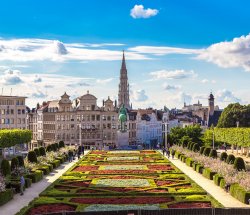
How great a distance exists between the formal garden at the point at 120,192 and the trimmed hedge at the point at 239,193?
1577 mm

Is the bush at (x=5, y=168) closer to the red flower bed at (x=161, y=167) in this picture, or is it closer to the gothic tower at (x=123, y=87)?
the red flower bed at (x=161, y=167)

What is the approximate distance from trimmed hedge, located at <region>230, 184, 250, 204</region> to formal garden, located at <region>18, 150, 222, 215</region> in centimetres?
158

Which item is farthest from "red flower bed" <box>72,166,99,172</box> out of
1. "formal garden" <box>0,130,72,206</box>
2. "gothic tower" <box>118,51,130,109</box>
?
"gothic tower" <box>118,51,130,109</box>

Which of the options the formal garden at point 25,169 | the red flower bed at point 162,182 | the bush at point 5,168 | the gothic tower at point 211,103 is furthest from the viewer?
the gothic tower at point 211,103

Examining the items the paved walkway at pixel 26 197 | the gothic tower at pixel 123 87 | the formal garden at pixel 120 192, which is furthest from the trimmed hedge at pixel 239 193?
the gothic tower at pixel 123 87

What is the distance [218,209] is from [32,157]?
28702 millimetres

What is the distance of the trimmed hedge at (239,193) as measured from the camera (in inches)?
1148

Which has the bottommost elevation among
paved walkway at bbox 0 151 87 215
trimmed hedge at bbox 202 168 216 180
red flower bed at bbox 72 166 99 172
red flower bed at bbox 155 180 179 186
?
paved walkway at bbox 0 151 87 215

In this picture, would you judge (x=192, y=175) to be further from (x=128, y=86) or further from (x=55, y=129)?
(x=128, y=86)

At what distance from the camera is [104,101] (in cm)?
12019

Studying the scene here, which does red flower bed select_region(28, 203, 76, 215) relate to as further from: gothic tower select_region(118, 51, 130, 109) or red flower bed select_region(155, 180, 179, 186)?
gothic tower select_region(118, 51, 130, 109)

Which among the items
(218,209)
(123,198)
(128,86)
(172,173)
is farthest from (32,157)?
(128,86)

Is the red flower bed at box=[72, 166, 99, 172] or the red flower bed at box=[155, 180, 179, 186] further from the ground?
the red flower bed at box=[72, 166, 99, 172]

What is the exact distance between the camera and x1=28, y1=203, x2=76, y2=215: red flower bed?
88.4 feet
